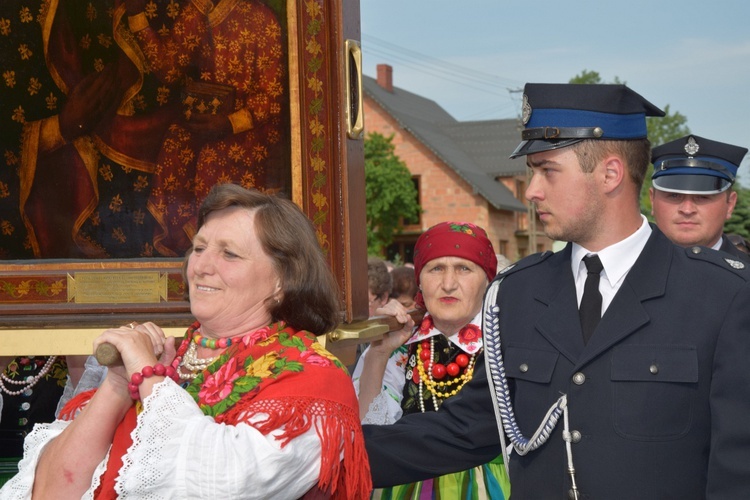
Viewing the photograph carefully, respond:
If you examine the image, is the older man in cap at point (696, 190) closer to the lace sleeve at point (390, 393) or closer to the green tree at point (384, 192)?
the lace sleeve at point (390, 393)

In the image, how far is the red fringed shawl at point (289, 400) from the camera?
7.02 feet

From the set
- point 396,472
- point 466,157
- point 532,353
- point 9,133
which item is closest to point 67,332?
point 9,133

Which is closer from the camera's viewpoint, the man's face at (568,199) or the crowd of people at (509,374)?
the crowd of people at (509,374)

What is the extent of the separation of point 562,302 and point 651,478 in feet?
1.55

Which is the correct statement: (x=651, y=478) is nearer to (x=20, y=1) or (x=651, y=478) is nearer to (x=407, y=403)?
(x=407, y=403)

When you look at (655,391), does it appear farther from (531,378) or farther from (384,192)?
(384,192)

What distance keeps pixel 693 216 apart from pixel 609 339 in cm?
240

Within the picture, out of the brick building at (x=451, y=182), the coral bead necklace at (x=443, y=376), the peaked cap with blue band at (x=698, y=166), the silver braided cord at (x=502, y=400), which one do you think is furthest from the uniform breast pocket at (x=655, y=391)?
the brick building at (x=451, y=182)

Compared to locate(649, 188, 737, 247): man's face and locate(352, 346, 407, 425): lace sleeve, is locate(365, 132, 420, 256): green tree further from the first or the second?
locate(352, 346, 407, 425): lace sleeve

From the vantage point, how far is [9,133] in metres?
3.83

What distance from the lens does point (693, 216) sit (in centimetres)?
442

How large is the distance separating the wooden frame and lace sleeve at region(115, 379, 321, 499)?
4.61ft

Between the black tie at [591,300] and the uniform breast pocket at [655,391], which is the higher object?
the black tie at [591,300]

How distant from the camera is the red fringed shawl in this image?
2.14 m
